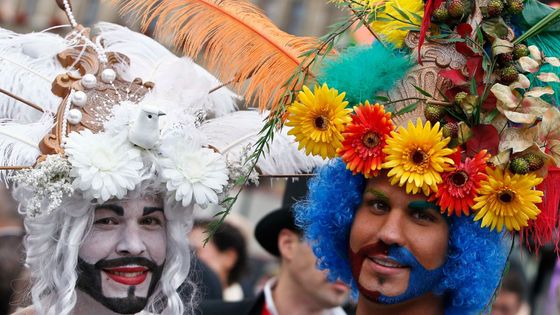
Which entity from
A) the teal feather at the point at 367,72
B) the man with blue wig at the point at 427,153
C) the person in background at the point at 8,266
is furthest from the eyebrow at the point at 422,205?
the person in background at the point at 8,266

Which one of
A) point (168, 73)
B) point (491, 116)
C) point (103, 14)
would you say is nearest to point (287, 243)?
point (168, 73)

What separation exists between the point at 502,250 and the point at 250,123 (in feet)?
4.07

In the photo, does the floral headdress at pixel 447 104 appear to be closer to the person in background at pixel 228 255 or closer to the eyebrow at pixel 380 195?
the eyebrow at pixel 380 195

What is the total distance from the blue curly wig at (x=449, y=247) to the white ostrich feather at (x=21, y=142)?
46.0 inches

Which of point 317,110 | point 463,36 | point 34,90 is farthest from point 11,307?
point 463,36

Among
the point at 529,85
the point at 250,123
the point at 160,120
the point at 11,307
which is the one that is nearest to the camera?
the point at 529,85

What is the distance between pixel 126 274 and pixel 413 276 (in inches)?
45.3

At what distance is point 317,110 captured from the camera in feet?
16.7

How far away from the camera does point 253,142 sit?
5.59 metres

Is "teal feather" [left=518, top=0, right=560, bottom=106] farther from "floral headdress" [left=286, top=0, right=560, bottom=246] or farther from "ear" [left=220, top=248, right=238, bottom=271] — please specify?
"ear" [left=220, top=248, right=238, bottom=271]

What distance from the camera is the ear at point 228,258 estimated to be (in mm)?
8961

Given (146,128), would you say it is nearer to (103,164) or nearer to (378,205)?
(103,164)

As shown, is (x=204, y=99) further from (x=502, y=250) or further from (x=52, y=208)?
(x=502, y=250)

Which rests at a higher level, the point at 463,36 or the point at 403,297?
the point at 463,36
